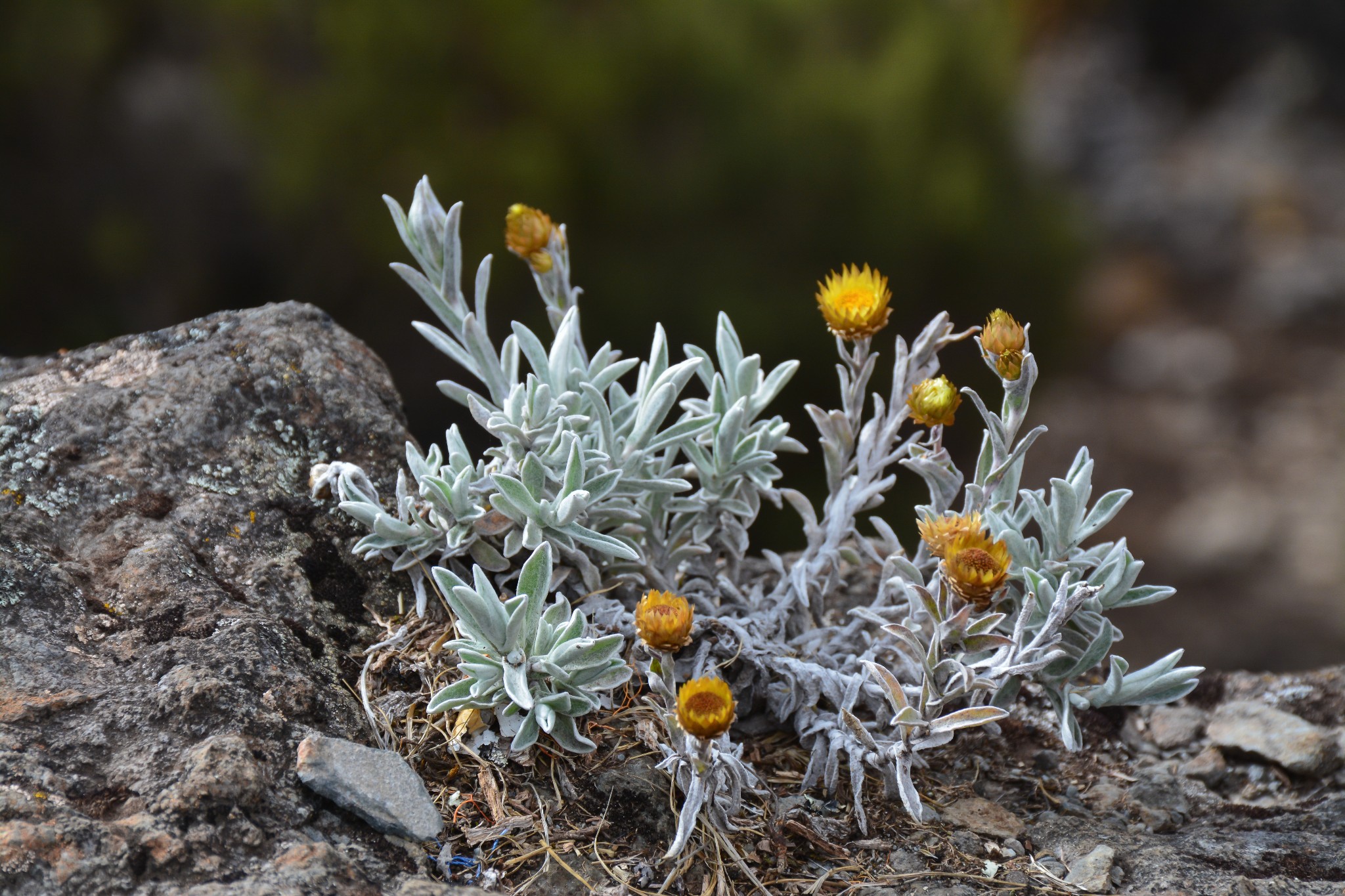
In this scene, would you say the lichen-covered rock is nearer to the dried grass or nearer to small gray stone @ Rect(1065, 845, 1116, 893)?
the dried grass

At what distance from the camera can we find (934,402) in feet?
5.50

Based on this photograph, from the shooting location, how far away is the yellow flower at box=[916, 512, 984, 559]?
1554 millimetres

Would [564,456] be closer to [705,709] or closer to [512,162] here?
[705,709]

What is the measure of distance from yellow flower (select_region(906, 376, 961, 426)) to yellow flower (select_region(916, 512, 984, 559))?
15 cm

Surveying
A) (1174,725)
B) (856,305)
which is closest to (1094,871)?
(1174,725)

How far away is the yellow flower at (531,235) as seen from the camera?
6.34ft

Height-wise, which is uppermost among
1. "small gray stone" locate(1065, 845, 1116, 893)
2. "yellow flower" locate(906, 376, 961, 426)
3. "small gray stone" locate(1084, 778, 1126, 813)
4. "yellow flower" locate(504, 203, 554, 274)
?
"yellow flower" locate(504, 203, 554, 274)

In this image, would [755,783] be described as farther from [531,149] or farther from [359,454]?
[531,149]

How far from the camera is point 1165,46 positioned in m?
10.2

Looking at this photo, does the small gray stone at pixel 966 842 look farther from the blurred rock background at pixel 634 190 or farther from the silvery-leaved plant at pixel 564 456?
the blurred rock background at pixel 634 190

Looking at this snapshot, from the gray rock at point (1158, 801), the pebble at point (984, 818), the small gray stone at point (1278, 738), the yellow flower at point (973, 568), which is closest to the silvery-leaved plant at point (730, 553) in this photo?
the yellow flower at point (973, 568)

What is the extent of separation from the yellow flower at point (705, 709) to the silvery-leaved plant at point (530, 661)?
0.20 metres

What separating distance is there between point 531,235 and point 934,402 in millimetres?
749

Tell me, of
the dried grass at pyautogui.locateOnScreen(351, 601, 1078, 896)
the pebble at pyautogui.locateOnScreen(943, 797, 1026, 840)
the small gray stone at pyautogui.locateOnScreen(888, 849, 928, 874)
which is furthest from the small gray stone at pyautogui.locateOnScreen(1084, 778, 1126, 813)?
the small gray stone at pyautogui.locateOnScreen(888, 849, 928, 874)
